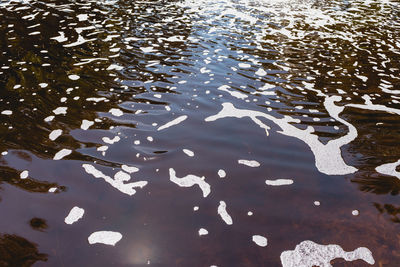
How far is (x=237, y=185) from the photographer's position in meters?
4.37

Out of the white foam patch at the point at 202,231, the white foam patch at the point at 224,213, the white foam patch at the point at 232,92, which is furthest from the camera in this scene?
the white foam patch at the point at 232,92

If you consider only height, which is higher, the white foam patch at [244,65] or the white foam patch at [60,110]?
the white foam patch at [244,65]

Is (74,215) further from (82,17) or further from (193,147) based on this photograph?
(82,17)

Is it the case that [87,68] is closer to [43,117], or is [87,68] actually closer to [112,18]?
[43,117]

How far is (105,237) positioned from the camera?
11.5ft

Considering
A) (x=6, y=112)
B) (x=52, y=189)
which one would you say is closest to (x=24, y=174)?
(x=52, y=189)

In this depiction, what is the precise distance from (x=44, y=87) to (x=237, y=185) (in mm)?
5780

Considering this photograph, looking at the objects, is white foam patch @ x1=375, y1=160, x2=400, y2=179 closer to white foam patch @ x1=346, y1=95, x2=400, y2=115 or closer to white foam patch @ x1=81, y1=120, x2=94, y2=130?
white foam patch @ x1=346, y1=95, x2=400, y2=115

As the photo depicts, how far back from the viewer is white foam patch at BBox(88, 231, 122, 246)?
344 centimetres

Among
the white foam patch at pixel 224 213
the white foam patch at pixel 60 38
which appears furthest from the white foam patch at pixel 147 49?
the white foam patch at pixel 224 213

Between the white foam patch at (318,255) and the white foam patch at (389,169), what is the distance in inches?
73.8

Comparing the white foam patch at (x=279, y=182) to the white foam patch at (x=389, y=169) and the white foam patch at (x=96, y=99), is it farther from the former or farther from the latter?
the white foam patch at (x=96, y=99)

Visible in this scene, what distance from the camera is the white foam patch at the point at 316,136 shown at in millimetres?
4766

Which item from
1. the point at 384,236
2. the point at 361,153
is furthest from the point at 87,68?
the point at 384,236
